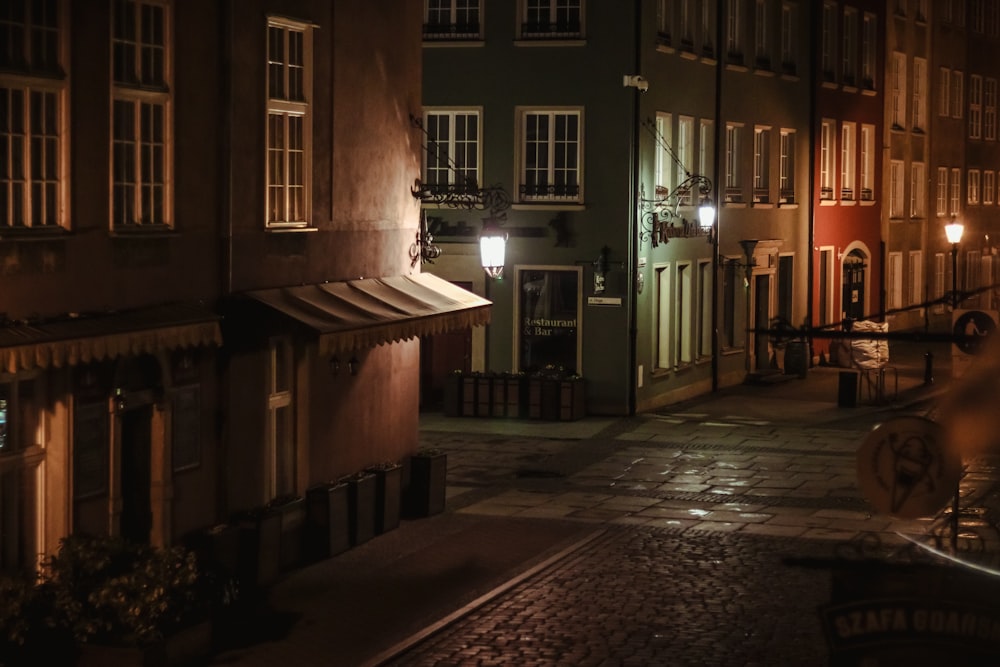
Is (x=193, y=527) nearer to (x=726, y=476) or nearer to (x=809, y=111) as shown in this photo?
(x=726, y=476)

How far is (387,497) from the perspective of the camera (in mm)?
20500

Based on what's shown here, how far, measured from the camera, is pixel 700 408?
34.6 metres

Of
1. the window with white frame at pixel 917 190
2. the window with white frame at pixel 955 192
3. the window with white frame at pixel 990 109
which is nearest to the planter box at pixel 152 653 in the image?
the window with white frame at pixel 917 190

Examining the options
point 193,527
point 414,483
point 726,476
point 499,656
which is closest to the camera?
point 499,656

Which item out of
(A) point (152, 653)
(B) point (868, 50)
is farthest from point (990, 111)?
(A) point (152, 653)

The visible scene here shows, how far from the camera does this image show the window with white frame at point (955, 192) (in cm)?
5750

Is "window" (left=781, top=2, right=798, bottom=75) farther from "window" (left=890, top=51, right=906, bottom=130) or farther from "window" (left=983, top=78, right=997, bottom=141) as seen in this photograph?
"window" (left=983, top=78, right=997, bottom=141)

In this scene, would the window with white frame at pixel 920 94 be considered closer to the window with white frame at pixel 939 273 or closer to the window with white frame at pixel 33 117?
the window with white frame at pixel 939 273

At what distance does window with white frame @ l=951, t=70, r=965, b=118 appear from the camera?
57.2m

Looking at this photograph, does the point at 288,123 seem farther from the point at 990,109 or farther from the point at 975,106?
the point at 990,109

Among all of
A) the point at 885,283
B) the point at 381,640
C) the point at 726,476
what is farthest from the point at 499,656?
the point at 885,283

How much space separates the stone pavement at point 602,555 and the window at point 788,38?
43.8ft

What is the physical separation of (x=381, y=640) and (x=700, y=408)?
782 inches

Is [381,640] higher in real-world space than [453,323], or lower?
lower
